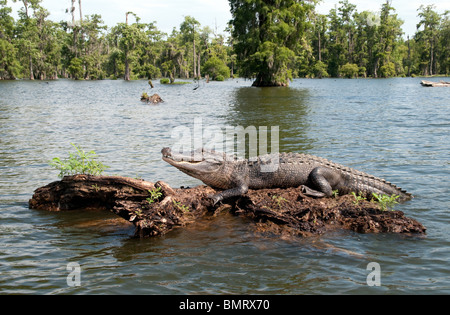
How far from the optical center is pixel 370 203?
6738 mm

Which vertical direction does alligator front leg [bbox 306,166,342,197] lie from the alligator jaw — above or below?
below

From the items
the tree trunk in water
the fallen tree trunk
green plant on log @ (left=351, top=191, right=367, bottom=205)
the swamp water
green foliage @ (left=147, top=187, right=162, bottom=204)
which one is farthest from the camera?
the tree trunk in water

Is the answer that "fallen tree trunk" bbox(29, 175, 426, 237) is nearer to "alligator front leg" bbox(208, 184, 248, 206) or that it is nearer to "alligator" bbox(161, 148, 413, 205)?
"alligator front leg" bbox(208, 184, 248, 206)

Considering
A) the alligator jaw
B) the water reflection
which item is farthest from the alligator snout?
the water reflection

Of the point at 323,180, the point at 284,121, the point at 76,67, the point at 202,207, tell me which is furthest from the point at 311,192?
the point at 76,67

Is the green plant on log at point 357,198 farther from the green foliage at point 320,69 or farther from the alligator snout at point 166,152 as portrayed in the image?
the green foliage at point 320,69

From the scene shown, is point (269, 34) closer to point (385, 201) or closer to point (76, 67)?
point (385, 201)

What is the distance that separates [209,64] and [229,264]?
9140 cm

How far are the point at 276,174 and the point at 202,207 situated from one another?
5.04 feet

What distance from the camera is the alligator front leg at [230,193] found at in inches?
267

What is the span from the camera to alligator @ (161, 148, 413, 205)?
23.4 feet

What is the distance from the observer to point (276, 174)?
285 inches

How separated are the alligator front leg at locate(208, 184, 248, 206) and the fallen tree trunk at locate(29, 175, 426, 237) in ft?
0.34
